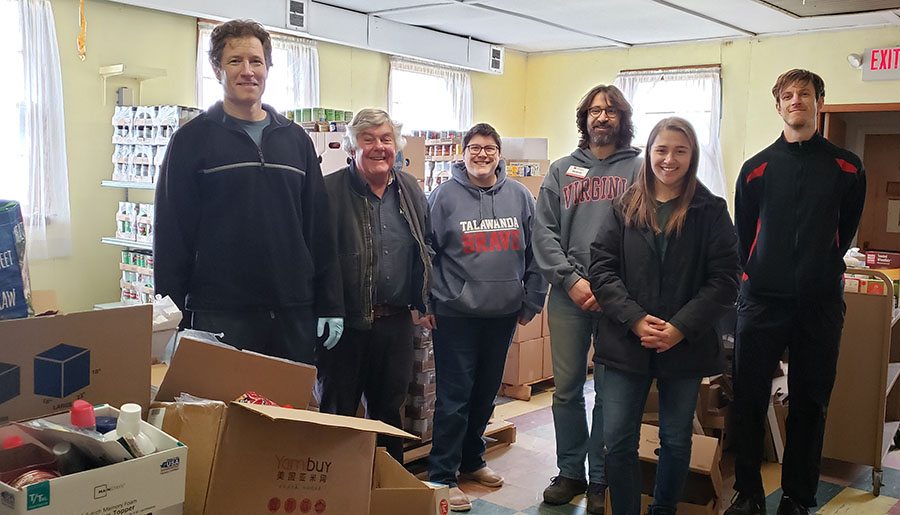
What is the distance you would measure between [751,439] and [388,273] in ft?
4.80

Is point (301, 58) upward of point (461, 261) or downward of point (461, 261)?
upward

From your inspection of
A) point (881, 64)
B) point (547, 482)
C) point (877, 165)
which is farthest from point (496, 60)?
point (547, 482)

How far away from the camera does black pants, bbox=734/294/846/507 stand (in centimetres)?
265

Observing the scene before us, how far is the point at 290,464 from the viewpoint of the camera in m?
1.48

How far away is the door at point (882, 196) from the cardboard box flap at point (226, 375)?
647 centimetres

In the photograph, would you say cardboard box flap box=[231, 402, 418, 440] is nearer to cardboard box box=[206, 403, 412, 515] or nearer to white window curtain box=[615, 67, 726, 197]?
cardboard box box=[206, 403, 412, 515]

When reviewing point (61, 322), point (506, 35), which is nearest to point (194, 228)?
point (61, 322)

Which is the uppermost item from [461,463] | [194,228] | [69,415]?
[194,228]

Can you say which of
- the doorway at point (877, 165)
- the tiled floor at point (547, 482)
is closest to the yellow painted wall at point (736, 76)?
the doorway at point (877, 165)

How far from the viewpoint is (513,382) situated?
448cm

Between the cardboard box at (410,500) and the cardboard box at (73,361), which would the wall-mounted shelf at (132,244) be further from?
the cardboard box at (410,500)

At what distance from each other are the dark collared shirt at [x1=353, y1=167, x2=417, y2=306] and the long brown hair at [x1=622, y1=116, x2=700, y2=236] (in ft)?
2.55

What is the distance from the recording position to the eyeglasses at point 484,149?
2932 millimetres

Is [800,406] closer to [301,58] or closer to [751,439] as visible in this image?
[751,439]
